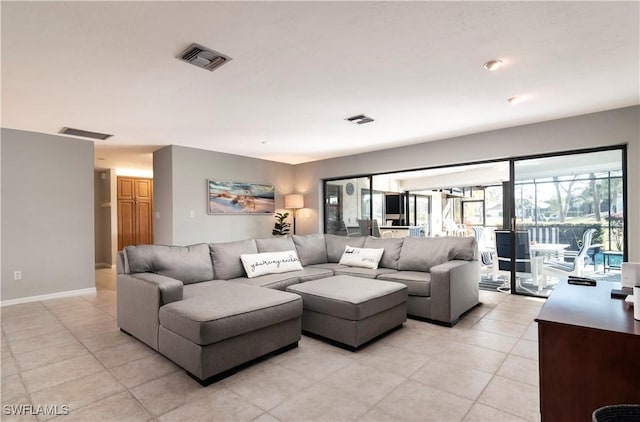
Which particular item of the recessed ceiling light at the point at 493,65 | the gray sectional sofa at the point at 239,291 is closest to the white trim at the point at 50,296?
the gray sectional sofa at the point at 239,291

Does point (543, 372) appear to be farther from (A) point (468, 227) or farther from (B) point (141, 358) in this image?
(A) point (468, 227)

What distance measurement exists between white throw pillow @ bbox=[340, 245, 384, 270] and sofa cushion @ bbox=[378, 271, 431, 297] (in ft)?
1.46

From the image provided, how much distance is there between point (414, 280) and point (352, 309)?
1140 mm

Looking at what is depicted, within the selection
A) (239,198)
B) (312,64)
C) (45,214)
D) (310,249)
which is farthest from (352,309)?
(45,214)

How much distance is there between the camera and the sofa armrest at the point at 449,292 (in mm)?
3188

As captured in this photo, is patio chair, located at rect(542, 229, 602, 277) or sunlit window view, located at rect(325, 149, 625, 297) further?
patio chair, located at rect(542, 229, 602, 277)

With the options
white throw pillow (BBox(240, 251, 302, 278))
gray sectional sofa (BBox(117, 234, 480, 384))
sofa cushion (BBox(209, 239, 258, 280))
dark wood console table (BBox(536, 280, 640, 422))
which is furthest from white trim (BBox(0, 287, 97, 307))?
dark wood console table (BBox(536, 280, 640, 422))

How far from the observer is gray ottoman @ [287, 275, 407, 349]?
8.61 feet

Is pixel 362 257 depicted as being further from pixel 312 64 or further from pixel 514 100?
pixel 312 64

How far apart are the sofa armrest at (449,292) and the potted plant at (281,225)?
387 cm

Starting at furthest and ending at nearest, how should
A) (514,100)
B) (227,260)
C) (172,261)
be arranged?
(227,260) → (514,100) → (172,261)

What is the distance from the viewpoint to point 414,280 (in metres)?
3.46

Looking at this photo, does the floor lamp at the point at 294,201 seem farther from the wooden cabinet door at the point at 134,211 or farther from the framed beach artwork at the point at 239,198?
the wooden cabinet door at the point at 134,211

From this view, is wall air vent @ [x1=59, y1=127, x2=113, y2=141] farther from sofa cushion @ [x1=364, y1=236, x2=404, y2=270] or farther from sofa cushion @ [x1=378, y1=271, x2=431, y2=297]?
sofa cushion @ [x1=378, y1=271, x2=431, y2=297]
